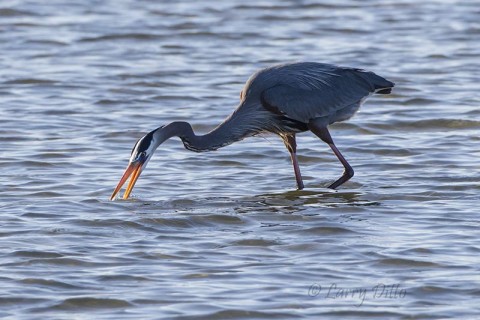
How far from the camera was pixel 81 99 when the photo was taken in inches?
643

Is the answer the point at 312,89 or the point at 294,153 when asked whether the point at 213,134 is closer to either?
the point at 294,153

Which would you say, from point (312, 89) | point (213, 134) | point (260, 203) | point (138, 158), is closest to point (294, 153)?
point (312, 89)

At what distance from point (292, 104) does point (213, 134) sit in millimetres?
780

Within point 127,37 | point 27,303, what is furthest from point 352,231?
point 127,37

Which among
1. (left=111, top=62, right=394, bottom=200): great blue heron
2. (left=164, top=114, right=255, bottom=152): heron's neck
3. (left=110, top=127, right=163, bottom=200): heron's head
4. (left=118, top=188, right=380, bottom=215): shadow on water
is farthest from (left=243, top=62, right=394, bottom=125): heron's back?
(left=110, top=127, right=163, bottom=200): heron's head

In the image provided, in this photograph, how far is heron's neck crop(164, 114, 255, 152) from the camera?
11.1 meters

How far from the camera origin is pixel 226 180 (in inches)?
473

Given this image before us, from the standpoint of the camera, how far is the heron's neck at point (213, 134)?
36.3 feet

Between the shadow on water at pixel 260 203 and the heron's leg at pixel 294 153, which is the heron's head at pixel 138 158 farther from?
the heron's leg at pixel 294 153

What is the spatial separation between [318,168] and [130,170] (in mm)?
2762

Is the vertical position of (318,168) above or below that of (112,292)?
below

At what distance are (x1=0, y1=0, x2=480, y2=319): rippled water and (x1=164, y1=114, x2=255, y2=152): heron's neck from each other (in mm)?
463

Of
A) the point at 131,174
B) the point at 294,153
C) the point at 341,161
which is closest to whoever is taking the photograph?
the point at 131,174

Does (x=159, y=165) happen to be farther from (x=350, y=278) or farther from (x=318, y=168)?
(x=350, y=278)
